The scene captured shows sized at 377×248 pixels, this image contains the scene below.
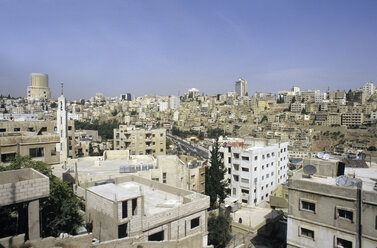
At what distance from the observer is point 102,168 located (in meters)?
21.2

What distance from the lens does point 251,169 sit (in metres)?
29.6

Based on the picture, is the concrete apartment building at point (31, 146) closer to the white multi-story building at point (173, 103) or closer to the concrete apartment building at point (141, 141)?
the concrete apartment building at point (141, 141)

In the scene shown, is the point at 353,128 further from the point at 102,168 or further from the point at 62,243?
the point at 62,243

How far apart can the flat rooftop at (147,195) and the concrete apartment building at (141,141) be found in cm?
2291

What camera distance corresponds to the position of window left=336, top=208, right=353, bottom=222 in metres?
12.2

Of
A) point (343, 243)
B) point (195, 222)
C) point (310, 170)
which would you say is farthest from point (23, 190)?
point (310, 170)

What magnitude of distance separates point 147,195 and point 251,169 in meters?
17.2

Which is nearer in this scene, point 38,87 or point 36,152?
point 36,152

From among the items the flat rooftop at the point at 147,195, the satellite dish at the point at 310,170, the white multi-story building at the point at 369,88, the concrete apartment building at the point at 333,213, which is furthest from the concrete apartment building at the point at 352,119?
the flat rooftop at the point at 147,195

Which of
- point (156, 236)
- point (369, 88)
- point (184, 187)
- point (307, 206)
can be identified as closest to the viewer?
point (156, 236)

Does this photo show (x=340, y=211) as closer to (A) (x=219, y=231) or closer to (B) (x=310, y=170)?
(B) (x=310, y=170)

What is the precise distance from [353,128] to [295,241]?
10569 centimetres

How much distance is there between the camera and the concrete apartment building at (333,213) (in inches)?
462

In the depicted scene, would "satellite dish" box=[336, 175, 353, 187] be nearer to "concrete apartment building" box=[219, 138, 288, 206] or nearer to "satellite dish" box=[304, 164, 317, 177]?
"satellite dish" box=[304, 164, 317, 177]
